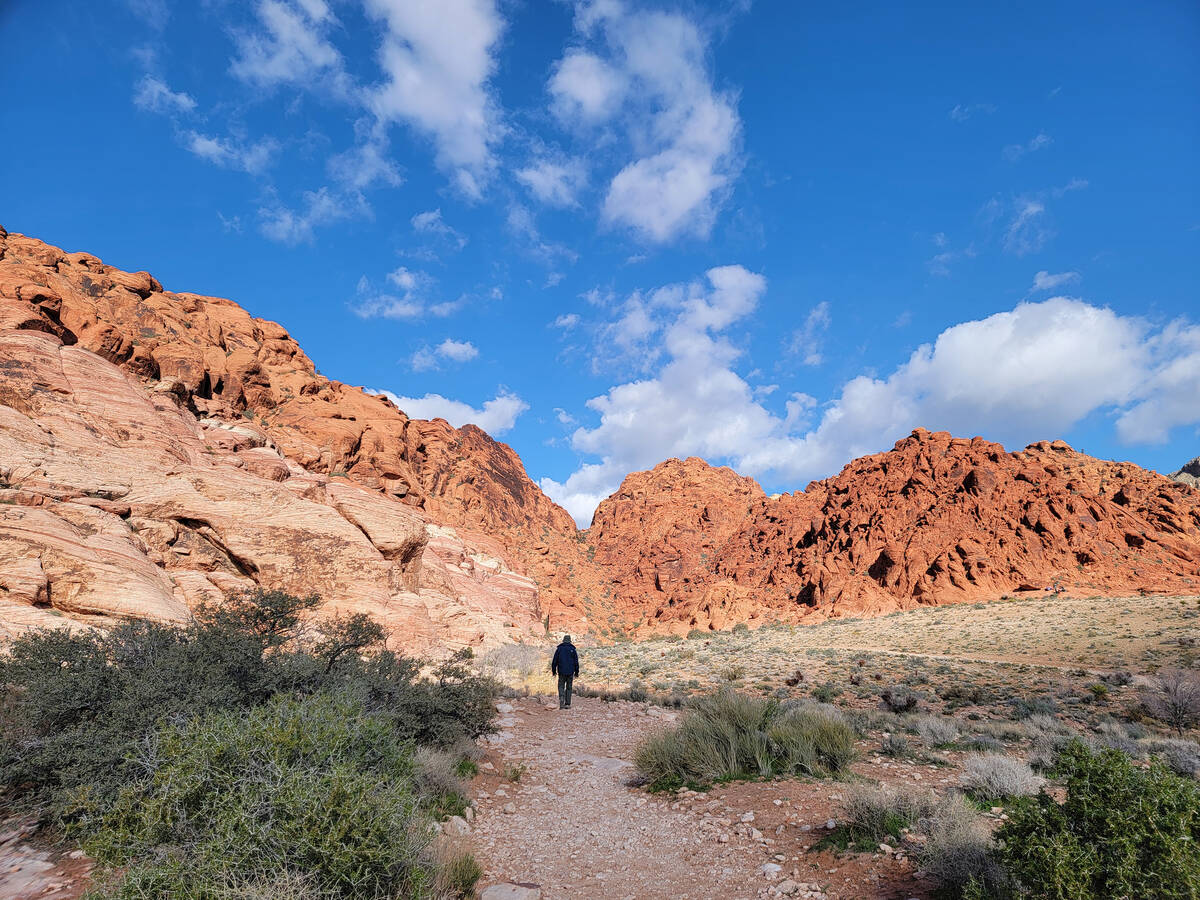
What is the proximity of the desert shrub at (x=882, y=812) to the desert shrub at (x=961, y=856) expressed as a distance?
45 centimetres

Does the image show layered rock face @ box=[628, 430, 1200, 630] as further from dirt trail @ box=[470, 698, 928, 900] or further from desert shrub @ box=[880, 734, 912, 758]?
dirt trail @ box=[470, 698, 928, 900]

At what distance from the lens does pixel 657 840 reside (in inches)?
247

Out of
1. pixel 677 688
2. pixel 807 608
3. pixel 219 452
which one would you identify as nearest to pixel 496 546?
pixel 219 452

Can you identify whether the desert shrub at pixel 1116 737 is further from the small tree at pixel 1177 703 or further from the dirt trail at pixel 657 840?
the dirt trail at pixel 657 840

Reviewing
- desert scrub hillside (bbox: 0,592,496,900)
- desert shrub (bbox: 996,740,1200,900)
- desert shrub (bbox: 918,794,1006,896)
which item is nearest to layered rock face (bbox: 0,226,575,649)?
desert scrub hillside (bbox: 0,592,496,900)

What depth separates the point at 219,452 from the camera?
76.4 ft

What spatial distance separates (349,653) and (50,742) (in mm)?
4440

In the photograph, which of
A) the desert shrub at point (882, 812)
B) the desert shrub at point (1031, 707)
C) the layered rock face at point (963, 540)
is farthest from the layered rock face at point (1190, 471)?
the desert shrub at point (882, 812)

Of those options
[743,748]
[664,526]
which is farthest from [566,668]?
[664,526]

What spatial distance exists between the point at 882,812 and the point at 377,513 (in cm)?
2270

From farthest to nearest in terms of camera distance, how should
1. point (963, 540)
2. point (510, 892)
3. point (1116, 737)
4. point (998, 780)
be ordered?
point (963, 540), point (1116, 737), point (998, 780), point (510, 892)

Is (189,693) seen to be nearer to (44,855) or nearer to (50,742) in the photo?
(50,742)

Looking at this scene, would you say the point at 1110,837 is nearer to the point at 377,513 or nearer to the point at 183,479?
the point at 183,479

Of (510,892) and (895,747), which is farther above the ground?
(895,747)
